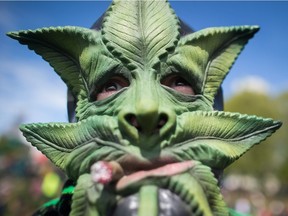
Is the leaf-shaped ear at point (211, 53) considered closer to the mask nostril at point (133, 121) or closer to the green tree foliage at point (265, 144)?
the mask nostril at point (133, 121)

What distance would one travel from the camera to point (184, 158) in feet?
4.33

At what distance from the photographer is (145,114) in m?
1.25

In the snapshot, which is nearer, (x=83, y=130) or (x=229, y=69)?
→ (x=83, y=130)

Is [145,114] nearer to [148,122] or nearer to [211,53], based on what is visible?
[148,122]

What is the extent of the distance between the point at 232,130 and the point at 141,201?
0.44m

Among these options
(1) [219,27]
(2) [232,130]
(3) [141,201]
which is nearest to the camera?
(3) [141,201]

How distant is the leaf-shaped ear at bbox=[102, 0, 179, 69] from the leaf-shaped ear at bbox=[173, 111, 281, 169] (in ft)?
0.81

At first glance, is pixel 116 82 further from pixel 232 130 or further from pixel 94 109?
pixel 232 130

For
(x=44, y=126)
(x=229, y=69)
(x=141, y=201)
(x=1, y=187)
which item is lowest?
(x=1, y=187)

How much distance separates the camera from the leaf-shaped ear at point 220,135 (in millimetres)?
1352

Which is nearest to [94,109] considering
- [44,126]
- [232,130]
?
[44,126]

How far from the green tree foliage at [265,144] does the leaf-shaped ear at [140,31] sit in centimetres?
1773

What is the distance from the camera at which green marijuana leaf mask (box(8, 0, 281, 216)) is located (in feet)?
4.12

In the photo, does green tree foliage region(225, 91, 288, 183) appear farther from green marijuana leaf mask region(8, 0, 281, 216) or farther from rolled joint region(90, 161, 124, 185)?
rolled joint region(90, 161, 124, 185)
